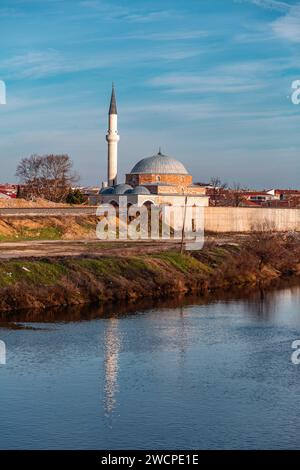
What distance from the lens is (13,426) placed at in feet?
52.5

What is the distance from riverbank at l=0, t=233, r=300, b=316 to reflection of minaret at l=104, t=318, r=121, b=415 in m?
3.72

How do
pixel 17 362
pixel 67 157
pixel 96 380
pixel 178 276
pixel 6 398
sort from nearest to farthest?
pixel 6 398
pixel 96 380
pixel 17 362
pixel 178 276
pixel 67 157

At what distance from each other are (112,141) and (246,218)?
1330cm

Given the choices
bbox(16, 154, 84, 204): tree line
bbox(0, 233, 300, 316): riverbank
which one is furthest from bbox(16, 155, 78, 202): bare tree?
bbox(0, 233, 300, 316): riverbank

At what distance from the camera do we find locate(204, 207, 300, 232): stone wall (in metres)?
66.9

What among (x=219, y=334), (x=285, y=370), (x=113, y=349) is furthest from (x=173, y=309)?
(x=285, y=370)

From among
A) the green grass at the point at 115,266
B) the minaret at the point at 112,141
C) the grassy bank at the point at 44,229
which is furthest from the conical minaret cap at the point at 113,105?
the green grass at the point at 115,266

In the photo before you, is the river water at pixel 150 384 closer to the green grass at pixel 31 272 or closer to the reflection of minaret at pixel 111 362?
the reflection of minaret at pixel 111 362

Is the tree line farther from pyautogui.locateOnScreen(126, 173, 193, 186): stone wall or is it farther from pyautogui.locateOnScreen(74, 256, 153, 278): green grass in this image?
pyautogui.locateOnScreen(74, 256, 153, 278): green grass

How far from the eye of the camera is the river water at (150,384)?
1563cm

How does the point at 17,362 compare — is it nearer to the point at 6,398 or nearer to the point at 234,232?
the point at 6,398

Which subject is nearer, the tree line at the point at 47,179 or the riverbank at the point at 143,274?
the riverbank at the point at 143,274

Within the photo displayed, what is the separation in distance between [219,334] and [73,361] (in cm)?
573
